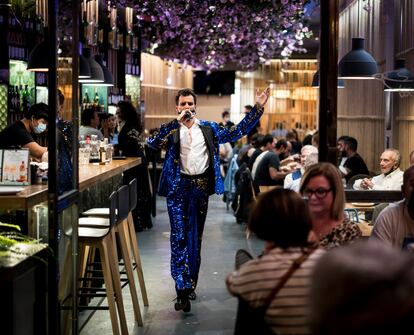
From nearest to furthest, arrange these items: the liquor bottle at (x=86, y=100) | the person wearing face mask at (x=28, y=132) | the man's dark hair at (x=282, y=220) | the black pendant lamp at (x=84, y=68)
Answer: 1. the man's dark hair at (x=282, y=220)
2. the person wearing face mask at (x=28, y=132)
3. the black pendant lamp at (x=84, y=68)
4. the liquor bottle at (x=86, y=100)

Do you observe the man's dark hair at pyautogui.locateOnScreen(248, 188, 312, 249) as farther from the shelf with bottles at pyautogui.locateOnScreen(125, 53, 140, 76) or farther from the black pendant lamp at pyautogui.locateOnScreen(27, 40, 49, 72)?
the shelf with bottles at pyautogui.locateOnScreen(125, 53, 140, 76)

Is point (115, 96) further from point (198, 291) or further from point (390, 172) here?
point (390, 172)

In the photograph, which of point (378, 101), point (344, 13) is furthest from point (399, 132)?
point (344, 13)

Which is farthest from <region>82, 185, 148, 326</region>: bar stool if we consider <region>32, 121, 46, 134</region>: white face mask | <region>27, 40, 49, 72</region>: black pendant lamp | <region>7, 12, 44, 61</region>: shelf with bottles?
<region>7, 12, 44, 61</region>: shelf with bottles

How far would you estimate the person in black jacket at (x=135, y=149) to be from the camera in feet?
36.2

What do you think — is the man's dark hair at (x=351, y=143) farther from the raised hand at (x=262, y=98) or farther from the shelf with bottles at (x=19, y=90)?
the shelf with bottles at (x=19, y=90)

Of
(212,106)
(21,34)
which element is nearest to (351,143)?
(21,34)

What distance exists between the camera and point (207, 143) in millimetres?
7262

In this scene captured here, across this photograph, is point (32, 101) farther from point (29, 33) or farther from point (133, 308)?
point (133, 308)

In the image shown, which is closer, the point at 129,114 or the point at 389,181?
the point at 389,181

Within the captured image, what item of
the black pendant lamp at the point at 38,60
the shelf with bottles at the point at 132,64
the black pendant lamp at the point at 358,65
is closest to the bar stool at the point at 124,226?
the black pendant lamp at the point at 38,60

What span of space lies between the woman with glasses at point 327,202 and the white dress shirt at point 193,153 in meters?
3.24

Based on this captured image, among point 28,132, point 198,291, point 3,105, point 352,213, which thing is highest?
point 3,105

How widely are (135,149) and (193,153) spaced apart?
4.19 metres
